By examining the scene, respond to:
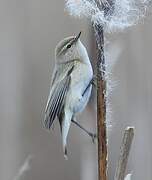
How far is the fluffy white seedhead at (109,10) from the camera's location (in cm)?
86

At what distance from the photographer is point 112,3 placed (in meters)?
0.85

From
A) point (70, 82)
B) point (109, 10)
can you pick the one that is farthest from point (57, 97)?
point (109, 10)

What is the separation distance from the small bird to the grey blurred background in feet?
0.31

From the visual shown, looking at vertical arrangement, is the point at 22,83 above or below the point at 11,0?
below

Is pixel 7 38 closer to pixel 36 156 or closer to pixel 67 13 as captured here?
pixel 67 13

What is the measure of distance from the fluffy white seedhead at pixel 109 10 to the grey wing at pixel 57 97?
16cm

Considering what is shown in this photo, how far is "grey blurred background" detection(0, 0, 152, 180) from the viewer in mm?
1013

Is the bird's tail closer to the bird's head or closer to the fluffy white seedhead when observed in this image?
the bird's head

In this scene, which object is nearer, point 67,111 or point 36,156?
point 67,111

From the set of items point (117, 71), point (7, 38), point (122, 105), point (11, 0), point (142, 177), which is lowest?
point (142, 177)

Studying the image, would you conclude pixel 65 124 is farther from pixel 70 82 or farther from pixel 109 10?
pixel 109 10

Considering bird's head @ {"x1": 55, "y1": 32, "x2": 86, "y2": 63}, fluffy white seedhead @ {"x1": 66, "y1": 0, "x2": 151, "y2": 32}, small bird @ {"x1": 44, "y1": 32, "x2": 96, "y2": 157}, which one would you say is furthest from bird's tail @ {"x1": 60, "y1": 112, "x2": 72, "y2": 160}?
fluffy white seedhead @ {"x1": 66, "y1": 0, "x2": 151, "y2": 32}

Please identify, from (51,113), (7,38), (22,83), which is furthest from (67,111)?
(7,38)

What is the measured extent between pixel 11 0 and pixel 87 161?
1.88ft
